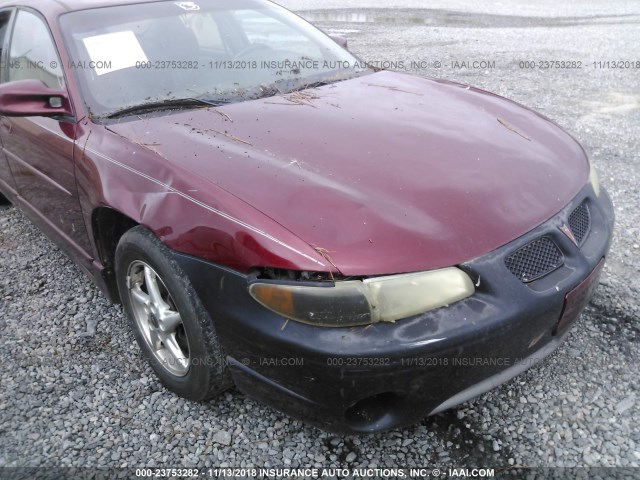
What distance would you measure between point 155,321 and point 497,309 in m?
1.38

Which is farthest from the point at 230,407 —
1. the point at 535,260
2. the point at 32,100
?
the point at 32,100

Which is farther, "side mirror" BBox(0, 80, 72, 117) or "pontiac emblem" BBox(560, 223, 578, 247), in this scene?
"side mirror" BBox(0, 80, 72, 117)

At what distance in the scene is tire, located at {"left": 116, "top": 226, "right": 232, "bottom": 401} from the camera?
197cm

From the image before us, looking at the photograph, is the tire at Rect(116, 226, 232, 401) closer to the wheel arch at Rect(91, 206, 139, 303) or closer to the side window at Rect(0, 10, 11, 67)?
the wheel arch at Rect(91, 206, 139, 303)

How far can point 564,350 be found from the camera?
245 cm

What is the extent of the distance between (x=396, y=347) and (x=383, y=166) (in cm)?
73

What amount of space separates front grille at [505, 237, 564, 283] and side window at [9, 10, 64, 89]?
7.19 ft

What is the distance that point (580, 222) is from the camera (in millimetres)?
2145

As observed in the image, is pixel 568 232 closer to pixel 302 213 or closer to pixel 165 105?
pixel 302 213

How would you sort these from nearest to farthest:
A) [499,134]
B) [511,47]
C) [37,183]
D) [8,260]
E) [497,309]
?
[497,309], [499,134], [37,183], [8,260], [511,47]

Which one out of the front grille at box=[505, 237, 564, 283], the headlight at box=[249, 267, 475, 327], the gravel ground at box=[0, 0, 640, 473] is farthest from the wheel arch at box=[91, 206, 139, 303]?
the front grille at box=[505, 237, 564, 283]

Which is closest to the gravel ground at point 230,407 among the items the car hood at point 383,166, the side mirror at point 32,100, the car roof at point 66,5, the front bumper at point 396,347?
the front bumper at point 396,347

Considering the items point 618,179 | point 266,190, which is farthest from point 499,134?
point 618,179

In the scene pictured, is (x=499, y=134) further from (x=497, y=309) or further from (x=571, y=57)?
(x=571, y=57)
